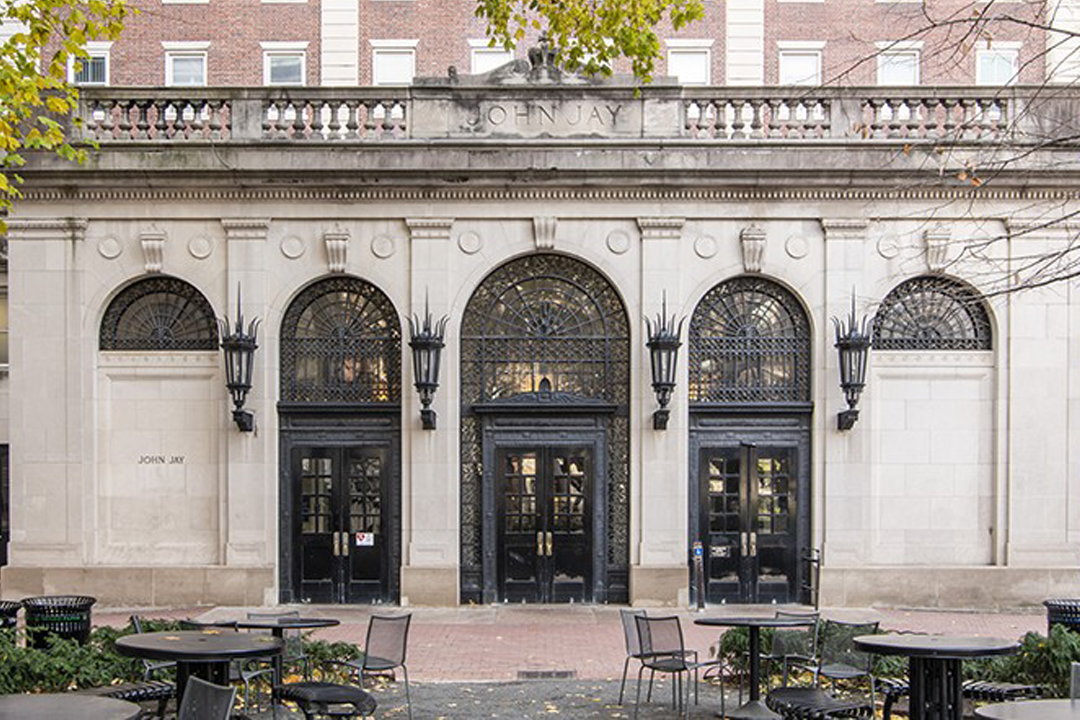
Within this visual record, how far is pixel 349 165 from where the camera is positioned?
885 inches

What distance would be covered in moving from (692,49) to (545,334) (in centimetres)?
1004

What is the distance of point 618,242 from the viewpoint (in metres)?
22.8

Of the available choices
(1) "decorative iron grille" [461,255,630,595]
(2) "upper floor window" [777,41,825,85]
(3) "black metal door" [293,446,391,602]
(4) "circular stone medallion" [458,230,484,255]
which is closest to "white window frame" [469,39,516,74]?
(2) "upper floor window" [777,41,825,85]

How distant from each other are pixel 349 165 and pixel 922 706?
46.1ft

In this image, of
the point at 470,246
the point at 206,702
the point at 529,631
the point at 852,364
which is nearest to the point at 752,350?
the point at 852,364

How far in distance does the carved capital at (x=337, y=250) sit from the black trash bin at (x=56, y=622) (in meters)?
8.44

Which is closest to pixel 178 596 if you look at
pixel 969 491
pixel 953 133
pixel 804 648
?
pixel 804 648

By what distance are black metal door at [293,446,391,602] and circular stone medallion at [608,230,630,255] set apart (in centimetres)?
533

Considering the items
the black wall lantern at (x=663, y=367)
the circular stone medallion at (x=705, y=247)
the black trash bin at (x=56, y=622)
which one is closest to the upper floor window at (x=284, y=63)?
the circular stone medallion at (x=705, y=247)

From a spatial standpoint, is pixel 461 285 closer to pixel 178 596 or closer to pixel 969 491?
pixel 178 596

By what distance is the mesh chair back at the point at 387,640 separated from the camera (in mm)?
14320

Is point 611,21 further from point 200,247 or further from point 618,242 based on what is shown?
Result: point 200,247

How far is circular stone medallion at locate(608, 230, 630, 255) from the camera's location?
22.8 m

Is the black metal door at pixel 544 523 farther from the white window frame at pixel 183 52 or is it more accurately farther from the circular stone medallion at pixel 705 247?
the white window frame at pixel 183 52
